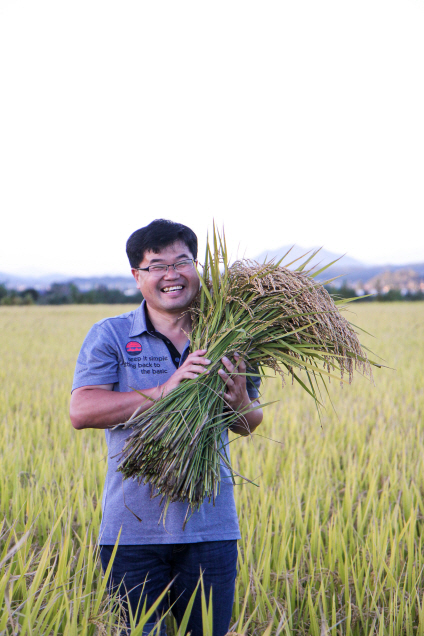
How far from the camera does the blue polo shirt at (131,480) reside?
59.2 inches

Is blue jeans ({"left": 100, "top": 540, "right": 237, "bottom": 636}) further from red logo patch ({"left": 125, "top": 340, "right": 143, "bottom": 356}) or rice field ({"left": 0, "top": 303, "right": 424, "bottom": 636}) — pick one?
red logo patch ({"left": 125, "top": 340, "right": 143, "bottom": 356})

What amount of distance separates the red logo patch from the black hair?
0.29 meters

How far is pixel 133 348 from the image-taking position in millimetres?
1639

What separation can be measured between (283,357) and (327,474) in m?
1.83

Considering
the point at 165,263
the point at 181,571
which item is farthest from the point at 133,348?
the point at 181,571

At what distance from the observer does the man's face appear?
159cm

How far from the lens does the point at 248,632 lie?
1787 millimetres

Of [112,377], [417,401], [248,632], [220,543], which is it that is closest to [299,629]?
[248,632]

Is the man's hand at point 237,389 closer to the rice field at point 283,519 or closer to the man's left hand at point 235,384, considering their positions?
the man's left hand at point 235,384

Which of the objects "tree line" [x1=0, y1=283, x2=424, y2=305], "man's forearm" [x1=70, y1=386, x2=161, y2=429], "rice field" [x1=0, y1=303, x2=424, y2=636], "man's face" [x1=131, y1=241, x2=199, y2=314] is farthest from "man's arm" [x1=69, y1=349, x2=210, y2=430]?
"tree line" [x1=0, y1=283, x2=424, y2=305]

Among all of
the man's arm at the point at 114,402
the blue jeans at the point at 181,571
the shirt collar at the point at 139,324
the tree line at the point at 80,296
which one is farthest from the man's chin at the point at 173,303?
the tree line at the point at 80,296

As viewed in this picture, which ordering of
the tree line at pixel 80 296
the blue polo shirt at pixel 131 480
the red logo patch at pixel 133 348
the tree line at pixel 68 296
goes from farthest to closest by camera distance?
the tree line at pixel 80 296 < the tree line at pixel 68 296 < the red logo patch at pixel 133 348 < the blue polo shirt at pixel 131 480

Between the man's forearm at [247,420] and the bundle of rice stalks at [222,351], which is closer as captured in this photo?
the bundle of rice stalks at [222,351]

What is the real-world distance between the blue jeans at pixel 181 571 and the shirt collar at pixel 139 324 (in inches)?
27.9
